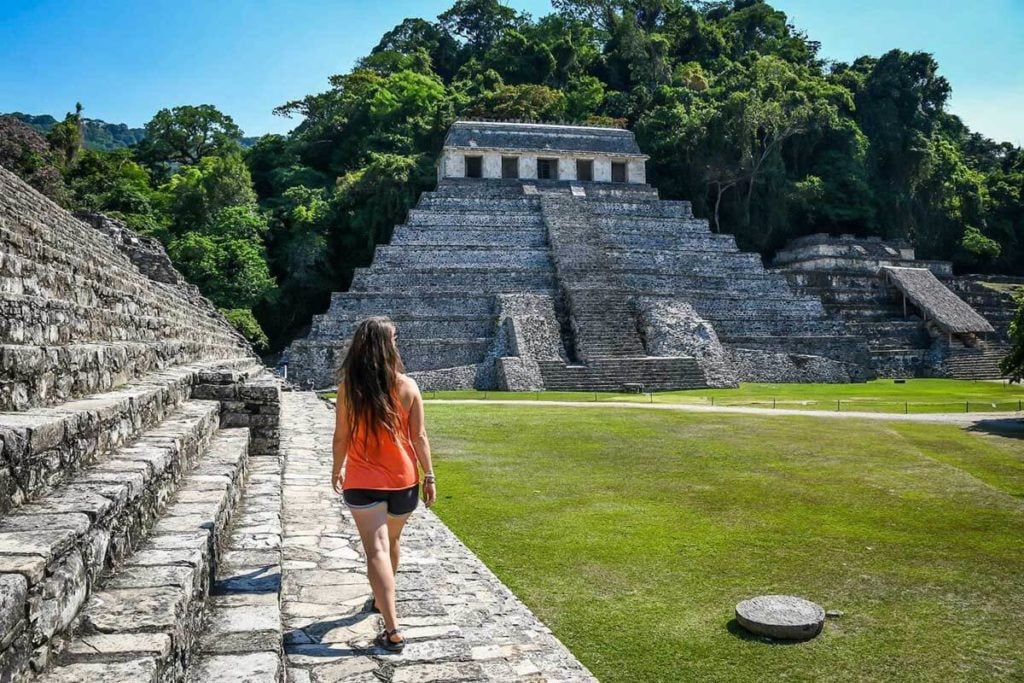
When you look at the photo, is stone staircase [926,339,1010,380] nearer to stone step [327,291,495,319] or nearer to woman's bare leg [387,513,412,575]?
stone step [327,291,495,319]

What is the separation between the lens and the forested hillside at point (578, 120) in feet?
110

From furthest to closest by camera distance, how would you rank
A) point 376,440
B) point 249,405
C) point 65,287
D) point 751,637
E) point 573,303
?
point 573,303 < point 249,405 < point 65,287 < point 751,637 < point 376,440

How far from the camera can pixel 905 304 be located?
32.9 metres

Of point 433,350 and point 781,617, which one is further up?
point 433,350

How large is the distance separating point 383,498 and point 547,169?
118 ft

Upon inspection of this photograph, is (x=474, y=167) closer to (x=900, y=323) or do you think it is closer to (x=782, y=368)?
(x=782, y=368)

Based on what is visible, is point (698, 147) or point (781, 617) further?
point (698, 147)

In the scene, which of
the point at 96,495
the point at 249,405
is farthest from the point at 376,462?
the point at 249,405

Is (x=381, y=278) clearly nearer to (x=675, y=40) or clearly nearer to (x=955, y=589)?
(x=955, y=589)

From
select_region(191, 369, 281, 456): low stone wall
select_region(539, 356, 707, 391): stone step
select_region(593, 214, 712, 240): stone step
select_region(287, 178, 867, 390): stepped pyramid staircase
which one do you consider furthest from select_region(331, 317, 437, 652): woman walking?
select_region(593, 214, 712, 240): stone step

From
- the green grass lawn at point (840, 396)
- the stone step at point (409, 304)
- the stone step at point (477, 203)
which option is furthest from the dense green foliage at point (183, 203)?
the green grass lawn at point (840, 396)

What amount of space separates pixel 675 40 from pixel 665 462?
175 feet

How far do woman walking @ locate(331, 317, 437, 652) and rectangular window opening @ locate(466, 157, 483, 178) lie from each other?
33851 mm

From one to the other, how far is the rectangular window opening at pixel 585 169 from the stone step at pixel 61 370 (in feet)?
109
